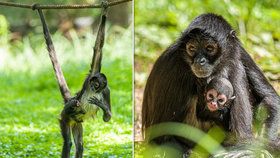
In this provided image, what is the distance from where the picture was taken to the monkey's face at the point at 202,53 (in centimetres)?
322

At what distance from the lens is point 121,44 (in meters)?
4.70

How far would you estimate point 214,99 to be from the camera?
3258 millimetres

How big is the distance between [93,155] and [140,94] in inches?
17.8

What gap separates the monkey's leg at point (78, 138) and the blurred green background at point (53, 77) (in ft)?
0.25

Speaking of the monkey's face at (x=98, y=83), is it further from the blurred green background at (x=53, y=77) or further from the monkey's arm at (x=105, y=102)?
the blurred green background at (x=53, y=77)

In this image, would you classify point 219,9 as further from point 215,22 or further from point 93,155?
point 93,155

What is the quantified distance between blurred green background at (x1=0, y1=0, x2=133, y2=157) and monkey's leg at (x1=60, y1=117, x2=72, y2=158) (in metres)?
0.14

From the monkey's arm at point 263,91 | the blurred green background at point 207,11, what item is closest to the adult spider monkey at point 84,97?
the blurred green background at point 207,11

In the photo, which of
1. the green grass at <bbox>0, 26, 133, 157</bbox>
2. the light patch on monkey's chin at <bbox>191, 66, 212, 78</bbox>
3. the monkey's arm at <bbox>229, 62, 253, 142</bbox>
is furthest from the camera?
the green grass at <bbox>0, 26, 133, 157</bbox>

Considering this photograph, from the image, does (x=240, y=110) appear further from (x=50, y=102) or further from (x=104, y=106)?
(x=50, y=102)

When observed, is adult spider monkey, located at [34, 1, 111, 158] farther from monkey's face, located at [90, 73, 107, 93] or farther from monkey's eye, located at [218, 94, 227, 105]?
monkey's eye, located at [218, 94, 227, 105]

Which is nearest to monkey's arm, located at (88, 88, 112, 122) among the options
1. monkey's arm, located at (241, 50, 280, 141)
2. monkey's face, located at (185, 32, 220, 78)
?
monkey's face, located at (185, 32, 220, 78)

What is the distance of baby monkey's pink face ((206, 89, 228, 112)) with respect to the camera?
3.26 metres

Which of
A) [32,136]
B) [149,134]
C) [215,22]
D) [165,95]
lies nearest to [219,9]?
[215,22]
